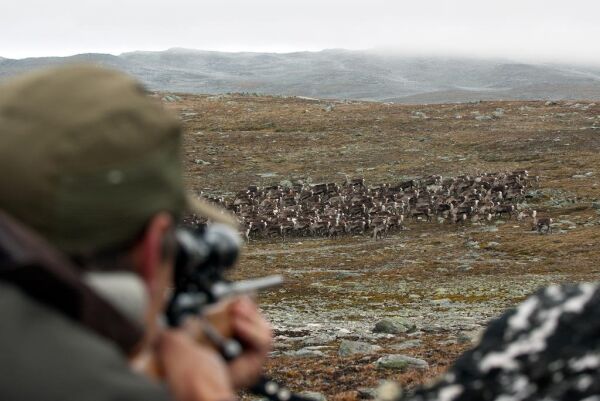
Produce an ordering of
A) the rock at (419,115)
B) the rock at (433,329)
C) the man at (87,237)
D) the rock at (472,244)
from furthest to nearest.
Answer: the rock at (419,115)
the rock at (472,244)
the rock at (433,329)
the man at (87,237)

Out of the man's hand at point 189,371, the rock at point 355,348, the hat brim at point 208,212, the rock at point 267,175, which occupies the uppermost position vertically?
the hat brim at point 208,212

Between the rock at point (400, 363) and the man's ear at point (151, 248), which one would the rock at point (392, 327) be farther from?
the man's ear at point (151, 248)

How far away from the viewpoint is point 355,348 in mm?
14992

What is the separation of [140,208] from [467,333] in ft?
51.5

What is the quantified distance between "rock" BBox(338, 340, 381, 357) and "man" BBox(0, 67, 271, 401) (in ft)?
43.0

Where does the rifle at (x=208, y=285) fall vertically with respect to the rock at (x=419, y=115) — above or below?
above

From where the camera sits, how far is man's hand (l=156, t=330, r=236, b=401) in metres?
1.92

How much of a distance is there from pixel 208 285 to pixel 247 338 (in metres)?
0.19

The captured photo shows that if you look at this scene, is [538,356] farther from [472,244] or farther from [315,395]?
[472,244]

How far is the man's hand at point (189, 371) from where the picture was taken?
192 centimetres

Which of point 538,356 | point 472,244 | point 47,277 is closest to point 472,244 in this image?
point 472,244

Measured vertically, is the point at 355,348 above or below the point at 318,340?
above

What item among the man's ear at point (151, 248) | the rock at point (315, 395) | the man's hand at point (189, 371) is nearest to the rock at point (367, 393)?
the rock at point (315, 395)

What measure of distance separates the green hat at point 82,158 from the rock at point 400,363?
11781mm
